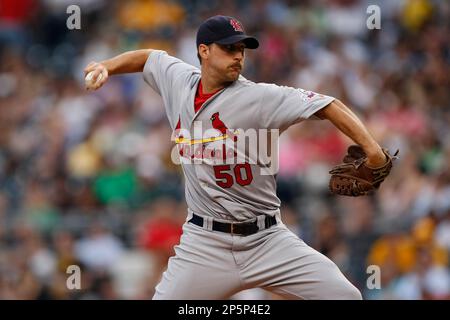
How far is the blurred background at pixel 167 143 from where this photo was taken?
795 centimetres

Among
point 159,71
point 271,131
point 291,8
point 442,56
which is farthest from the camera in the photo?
point 291,8

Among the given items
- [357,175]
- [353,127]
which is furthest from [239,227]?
[353,127]

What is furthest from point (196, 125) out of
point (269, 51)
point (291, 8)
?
point (291, 8)

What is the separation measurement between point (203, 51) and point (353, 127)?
3.03ft

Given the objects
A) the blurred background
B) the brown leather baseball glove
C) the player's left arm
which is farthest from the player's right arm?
the blurred background

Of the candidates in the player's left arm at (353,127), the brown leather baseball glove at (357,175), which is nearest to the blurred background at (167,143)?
the brown leather baseball glove at (357,175)

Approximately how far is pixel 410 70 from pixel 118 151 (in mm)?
3038

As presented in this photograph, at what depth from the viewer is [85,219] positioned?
915cm

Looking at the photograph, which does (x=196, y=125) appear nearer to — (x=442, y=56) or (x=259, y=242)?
(x=259, y=242)

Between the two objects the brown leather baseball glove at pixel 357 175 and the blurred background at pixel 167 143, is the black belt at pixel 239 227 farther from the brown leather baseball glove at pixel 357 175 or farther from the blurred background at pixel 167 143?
the blurred background at pixel 167 143

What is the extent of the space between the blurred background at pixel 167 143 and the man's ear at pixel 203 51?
2.95 m

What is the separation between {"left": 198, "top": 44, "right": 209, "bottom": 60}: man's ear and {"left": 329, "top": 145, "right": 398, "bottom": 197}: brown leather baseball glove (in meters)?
0.88

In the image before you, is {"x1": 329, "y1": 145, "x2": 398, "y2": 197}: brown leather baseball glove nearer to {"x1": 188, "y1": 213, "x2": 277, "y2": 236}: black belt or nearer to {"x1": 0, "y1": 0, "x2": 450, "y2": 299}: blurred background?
{"x1": 188, "y1": 213, "x2": 277, "y2": 236}: black belt

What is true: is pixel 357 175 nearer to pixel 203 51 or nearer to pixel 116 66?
pixel 203 51
